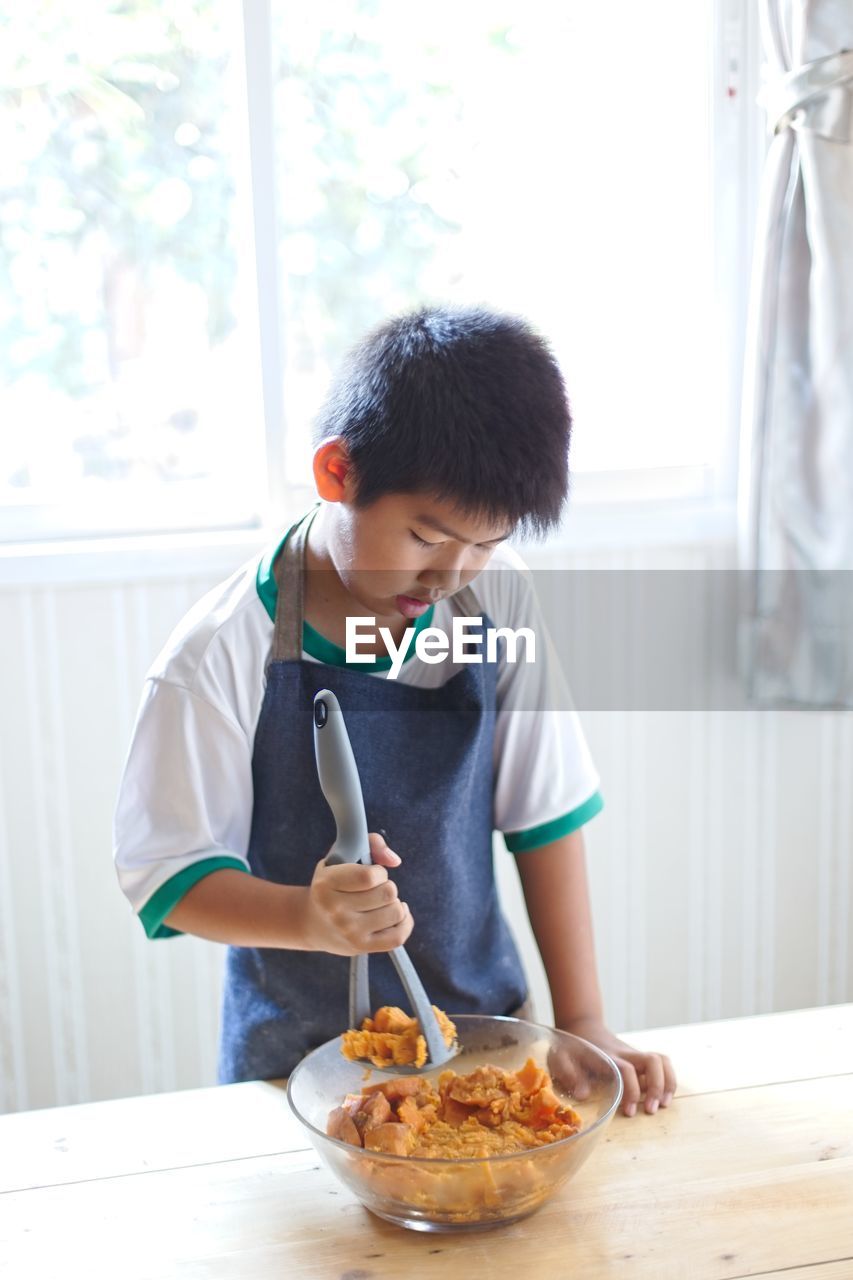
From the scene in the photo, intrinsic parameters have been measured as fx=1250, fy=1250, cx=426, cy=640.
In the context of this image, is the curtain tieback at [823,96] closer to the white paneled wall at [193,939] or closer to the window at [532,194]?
the window at [532,194]

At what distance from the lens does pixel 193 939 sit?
1821 millimetres

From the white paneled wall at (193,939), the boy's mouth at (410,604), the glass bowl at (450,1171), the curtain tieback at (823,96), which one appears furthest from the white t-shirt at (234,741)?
the curtain tieback at (823,96)

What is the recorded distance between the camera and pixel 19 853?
1.77m

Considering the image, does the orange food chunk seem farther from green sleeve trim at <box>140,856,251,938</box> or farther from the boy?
green sleeve trim at <box>140,856,251,938</box>

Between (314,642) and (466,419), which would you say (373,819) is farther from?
(466,419)

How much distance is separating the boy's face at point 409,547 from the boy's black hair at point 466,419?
0.5 inches

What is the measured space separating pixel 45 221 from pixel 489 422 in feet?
3.71

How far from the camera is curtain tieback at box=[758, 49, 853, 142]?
1.69m

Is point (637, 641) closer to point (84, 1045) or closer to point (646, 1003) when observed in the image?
point (646, 1003)

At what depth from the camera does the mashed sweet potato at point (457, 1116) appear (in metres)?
0.79

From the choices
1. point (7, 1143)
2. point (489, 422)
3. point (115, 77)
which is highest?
point (115, 77)

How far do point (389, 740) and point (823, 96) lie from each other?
120 centimetres

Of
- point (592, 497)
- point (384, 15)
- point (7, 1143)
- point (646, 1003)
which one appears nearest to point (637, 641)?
point (592, 497)

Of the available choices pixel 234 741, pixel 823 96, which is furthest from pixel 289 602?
pixel 823 96
